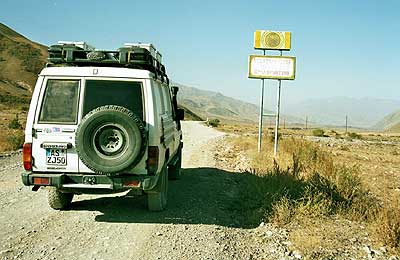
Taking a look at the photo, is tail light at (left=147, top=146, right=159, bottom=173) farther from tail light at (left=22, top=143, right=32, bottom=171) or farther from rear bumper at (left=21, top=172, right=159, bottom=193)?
tail light at (left=22, top=143, right=32, bottom=171)

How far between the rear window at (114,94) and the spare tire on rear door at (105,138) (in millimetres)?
394

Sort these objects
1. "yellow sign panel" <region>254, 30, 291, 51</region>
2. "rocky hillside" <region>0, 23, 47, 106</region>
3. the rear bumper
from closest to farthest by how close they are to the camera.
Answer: the rear bumper < "yellow sign panel" <region>254, 30, 291, 51</region> < "rocky hillside" <region>0, 23, 47, 106</region>

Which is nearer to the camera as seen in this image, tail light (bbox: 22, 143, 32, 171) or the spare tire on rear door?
the spare tire on rear door

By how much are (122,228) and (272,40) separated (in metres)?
11.8

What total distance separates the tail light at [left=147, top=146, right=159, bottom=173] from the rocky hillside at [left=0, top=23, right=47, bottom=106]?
242 ft

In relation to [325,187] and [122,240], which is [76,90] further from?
[325,187]

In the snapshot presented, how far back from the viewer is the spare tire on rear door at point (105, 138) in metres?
6.35

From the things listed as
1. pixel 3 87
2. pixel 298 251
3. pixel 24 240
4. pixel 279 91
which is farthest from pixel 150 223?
pixel 3 87

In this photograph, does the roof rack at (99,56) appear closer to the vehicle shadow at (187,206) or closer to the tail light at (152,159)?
the tail light at (152,159)

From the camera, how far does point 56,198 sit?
757cm

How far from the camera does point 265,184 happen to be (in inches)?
355

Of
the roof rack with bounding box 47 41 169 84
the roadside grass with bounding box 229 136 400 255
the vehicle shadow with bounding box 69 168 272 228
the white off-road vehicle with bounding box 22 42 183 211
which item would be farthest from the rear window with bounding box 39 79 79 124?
the roadside grass with bounding box 229 136 400 255

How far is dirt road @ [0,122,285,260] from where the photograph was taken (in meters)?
5.65

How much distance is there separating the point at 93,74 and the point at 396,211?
522 cm
